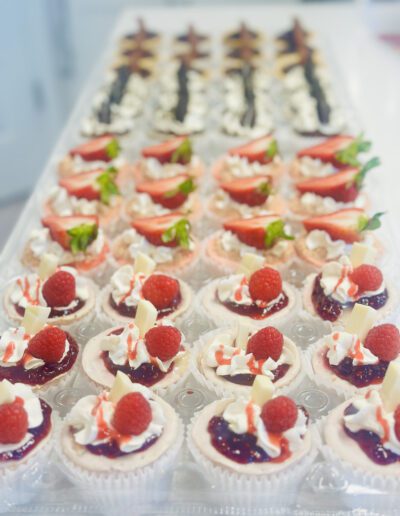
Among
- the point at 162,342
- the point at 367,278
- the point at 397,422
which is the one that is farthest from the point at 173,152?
the point at 397,422

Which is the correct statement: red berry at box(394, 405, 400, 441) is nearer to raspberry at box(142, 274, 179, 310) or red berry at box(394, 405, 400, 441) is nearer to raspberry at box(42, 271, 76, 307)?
raspberry at box(142, 274, 179, 310)

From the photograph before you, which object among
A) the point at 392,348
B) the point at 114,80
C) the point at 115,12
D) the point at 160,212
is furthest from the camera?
the point at 115,12

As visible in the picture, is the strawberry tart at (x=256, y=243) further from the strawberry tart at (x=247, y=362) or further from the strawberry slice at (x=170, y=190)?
the strawberry tart at (x=247, y=362)

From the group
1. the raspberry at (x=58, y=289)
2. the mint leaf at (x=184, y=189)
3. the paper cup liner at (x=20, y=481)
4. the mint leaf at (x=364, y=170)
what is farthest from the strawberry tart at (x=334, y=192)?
the paper cup liner at (x=20, y=481)

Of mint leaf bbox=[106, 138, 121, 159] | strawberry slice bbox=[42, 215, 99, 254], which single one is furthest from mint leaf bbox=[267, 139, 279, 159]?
strawberry slice bbox=[42, 215, 99, 254]

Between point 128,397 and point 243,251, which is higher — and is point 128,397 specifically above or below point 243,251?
above

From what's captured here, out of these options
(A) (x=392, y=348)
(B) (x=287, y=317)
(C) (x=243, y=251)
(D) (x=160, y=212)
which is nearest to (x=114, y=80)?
(D) (x=160, y=212)

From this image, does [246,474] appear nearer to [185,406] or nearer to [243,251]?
[185,406]
